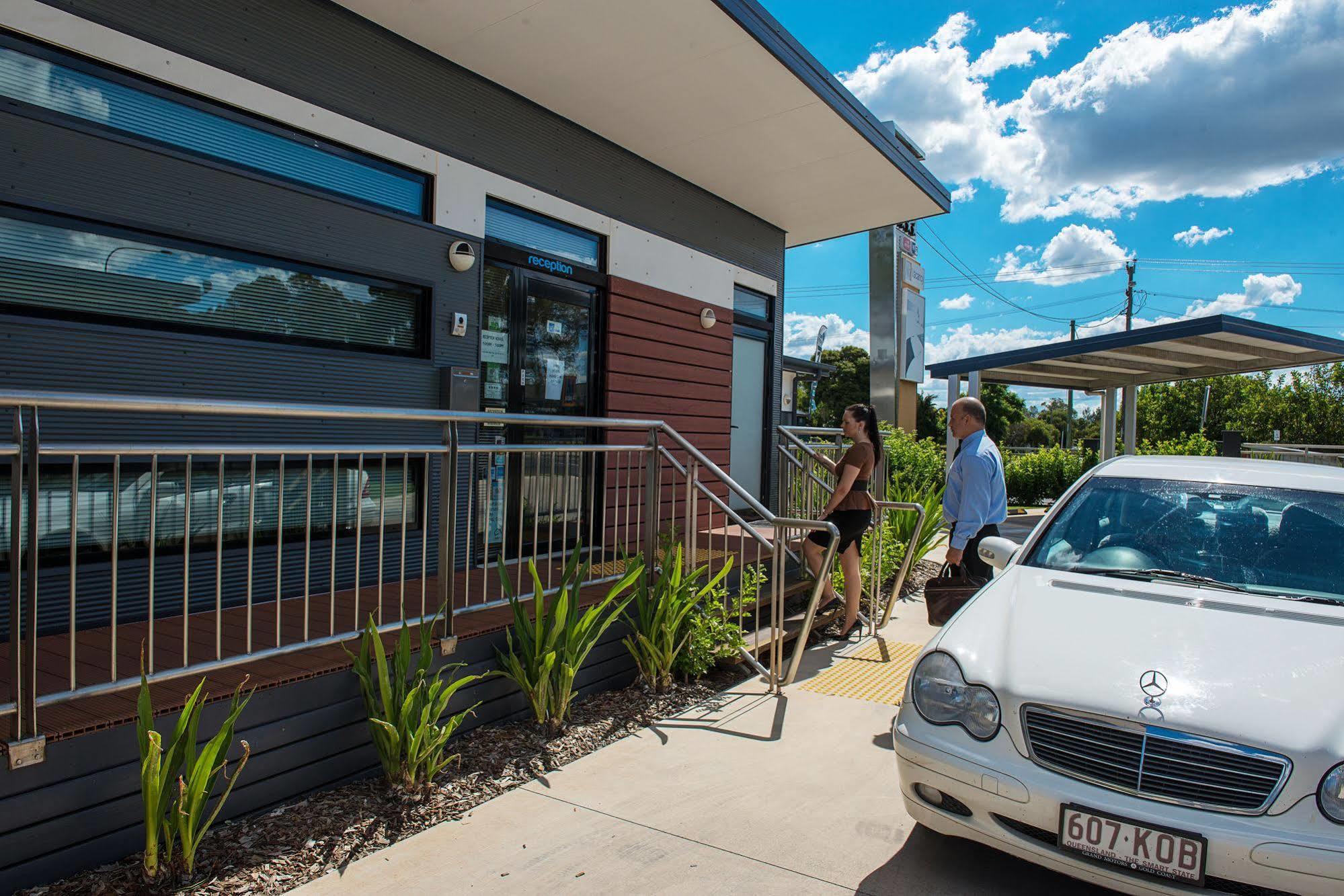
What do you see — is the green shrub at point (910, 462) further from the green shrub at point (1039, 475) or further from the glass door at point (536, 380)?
the green shrub at point (1039, 475)

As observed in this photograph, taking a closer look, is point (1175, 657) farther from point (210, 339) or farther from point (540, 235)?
point (540, 235)

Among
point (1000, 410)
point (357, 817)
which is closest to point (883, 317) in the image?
point (357, 817)

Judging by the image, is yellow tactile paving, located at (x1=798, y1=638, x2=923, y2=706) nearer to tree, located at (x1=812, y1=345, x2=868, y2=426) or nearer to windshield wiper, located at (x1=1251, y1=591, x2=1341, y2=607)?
windshield wiper, located at (x1=1251, y1=591, x2=1341, y2=607)

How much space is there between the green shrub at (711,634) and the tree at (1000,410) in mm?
38601

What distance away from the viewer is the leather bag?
13.5ft

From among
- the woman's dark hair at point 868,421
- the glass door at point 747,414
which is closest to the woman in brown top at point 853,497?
the woman's dark hair at point 868,421

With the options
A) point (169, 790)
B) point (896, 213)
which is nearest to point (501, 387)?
point (169, 790)

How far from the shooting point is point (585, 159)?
20.4 ft

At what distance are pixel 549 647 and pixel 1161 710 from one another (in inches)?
91.7

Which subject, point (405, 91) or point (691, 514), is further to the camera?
point (405, 91)

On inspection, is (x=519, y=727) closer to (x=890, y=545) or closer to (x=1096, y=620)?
(x=1096, y=620)

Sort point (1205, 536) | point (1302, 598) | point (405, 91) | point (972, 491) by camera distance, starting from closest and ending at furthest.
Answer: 1. point (1302, 598)
2. point (1205, 536)
3. point (972, 491)
4. point (405, 91)

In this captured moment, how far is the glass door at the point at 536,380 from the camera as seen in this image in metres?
5.23

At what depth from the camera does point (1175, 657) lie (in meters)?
2.33
